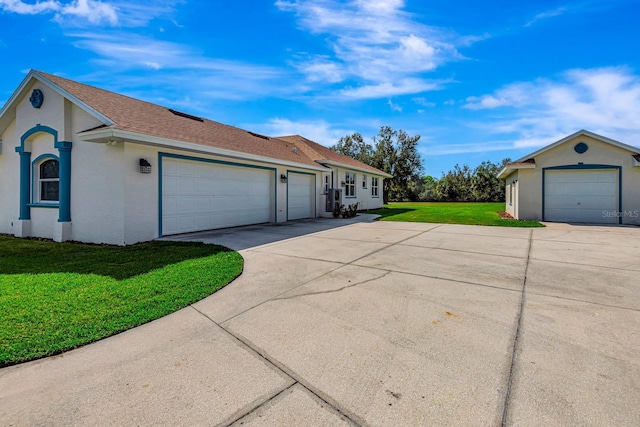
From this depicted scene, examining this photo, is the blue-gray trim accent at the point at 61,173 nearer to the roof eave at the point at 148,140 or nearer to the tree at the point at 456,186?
the roof eave at the point at 148,140

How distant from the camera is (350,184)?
20203mm

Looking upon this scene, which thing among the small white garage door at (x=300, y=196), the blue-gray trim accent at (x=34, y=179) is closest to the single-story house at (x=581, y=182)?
the small white garage door at (x=300, y=196)

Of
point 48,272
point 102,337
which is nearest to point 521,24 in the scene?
point 102,337

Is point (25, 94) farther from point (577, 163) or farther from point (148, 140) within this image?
point (577, 163)

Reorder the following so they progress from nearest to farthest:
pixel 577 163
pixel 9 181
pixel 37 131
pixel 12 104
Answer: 1. pixel 37 131
2. pixel 12 104
3. pixel 9 181
4. pixel 577 163

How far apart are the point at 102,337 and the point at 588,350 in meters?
4.51

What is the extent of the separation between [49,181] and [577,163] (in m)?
20.3

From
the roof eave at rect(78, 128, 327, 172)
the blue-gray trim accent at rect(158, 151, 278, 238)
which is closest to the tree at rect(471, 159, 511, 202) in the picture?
the blue-gray trim accent at rect(158, 151, 278, 238)

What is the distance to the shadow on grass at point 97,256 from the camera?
5480 mm

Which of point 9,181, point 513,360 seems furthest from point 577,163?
point 9,181

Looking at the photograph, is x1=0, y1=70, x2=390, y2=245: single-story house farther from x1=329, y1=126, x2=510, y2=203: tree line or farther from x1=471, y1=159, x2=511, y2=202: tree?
x1=471, y1=159, x2=511, y2=202: tree

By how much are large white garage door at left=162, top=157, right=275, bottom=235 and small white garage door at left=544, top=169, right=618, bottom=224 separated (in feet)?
42.0

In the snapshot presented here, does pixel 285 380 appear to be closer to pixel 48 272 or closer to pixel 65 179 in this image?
pixel 48 272

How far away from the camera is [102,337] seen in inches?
119
